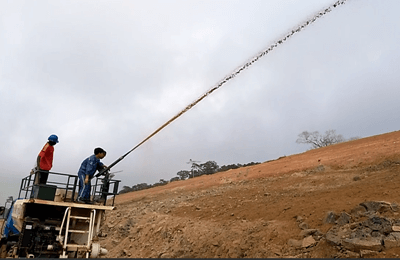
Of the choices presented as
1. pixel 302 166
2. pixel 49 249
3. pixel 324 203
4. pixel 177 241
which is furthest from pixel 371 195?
pixel 302 166

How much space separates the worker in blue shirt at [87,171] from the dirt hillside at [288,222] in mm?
5152

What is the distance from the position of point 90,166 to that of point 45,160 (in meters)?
1.25

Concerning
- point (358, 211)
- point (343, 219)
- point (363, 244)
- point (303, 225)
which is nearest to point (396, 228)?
point (363, 244)

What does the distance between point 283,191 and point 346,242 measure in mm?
8824

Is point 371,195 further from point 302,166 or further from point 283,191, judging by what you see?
point 302,166

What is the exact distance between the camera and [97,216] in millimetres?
8617

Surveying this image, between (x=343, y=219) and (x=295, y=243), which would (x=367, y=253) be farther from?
(x=295, y=243)

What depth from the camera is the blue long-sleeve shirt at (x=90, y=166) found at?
8.83 m

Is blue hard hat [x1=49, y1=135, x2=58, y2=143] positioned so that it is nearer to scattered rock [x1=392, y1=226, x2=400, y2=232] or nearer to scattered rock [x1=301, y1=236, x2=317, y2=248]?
scattered rock [x1=301, y1=236, x2=317, y2=248]

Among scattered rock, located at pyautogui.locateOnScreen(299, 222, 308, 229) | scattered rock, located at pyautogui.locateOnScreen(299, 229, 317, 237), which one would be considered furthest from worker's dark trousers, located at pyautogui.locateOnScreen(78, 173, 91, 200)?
scattered rock, located at pyautogui.locateOnScreen(299, 222, 308, 229)

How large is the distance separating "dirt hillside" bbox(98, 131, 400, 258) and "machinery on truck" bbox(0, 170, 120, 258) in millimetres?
4843

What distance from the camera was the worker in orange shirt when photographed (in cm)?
856

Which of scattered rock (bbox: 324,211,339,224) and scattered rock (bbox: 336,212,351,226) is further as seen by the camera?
Result: scattered rock (bbox: 324,211,339,224)

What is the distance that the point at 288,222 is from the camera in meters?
11.9
